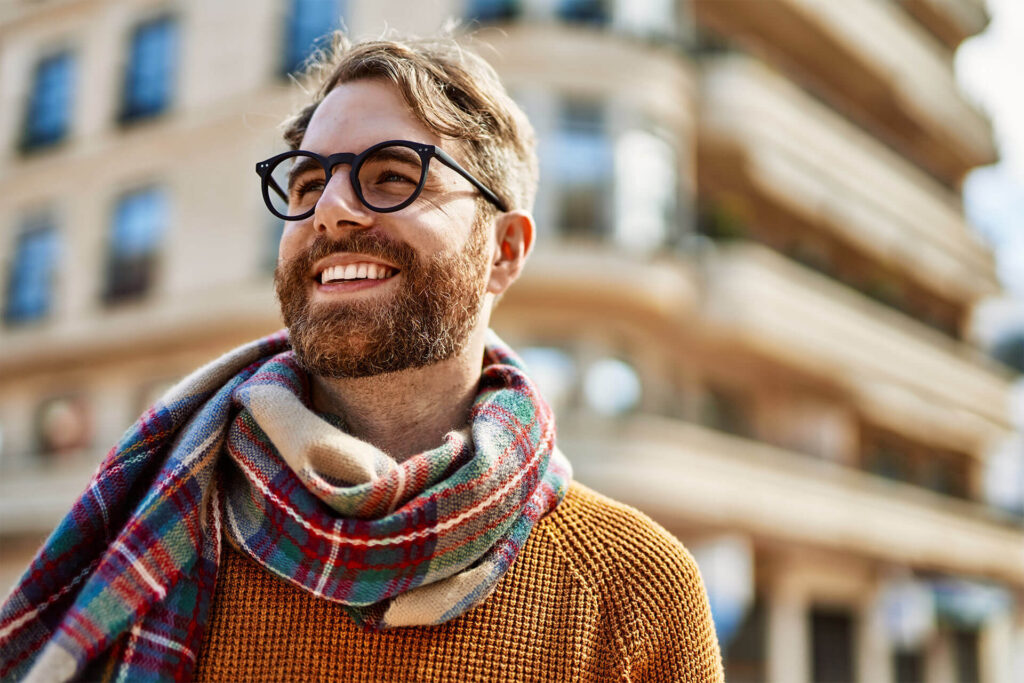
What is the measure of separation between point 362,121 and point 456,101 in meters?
0.23

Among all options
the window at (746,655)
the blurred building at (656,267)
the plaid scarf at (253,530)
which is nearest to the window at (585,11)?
the blurred building at (656,267)

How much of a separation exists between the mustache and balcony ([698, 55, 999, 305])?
585 inches

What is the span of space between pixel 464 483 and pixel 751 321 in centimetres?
1412

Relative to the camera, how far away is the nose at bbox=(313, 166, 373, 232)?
2.02m

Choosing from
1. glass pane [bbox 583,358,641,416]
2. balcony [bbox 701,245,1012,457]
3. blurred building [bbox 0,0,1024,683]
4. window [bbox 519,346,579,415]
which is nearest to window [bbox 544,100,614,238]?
blurred building [bbox 0,0,1024,683]

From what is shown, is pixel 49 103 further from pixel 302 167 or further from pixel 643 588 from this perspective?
pixel 643 588

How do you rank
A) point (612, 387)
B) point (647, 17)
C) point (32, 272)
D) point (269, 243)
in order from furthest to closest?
point (32, 272) → point (647, 17) → point (269, 243) → point (612, 387)

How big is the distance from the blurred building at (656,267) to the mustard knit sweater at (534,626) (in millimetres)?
10443

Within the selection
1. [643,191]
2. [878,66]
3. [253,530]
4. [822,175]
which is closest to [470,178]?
[253,530]

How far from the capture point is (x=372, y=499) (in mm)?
1854

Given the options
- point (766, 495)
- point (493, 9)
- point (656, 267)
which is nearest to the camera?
point (656, 267)

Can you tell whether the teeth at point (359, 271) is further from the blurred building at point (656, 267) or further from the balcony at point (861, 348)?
the balcony at point (861, 348)

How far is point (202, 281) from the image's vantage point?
16406mm

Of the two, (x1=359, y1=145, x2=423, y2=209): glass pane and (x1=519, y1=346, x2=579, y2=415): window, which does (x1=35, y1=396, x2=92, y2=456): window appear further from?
(x1=359, y1=145, x2=423, y2=209): glass pane
